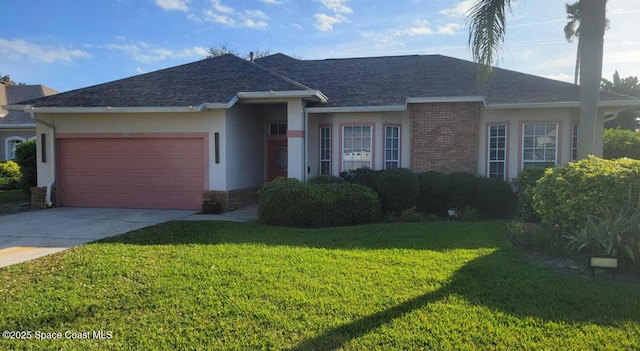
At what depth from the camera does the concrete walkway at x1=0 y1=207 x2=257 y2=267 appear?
24.5ft

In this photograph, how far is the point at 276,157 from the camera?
14.9m

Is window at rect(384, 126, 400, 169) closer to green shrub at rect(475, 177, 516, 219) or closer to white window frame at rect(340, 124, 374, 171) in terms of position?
white window frame at rect(340, 124, 374, 171)

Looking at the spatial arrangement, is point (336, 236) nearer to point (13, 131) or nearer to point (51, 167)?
point (51, 167)

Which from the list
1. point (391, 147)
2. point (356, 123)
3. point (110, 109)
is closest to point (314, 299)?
point (356, 123)

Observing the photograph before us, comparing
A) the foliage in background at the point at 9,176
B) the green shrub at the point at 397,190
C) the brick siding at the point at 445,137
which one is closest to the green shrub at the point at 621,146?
the brick siding at the point at 445,137

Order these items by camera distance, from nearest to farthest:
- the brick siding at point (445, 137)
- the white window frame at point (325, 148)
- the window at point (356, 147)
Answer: the brick siding at point (445, 137) < the window at point (356, 147) < the white window frame at point (325, 148)

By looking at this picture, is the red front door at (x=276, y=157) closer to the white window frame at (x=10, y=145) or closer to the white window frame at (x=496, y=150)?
the white window frame at (x=496, y=150)

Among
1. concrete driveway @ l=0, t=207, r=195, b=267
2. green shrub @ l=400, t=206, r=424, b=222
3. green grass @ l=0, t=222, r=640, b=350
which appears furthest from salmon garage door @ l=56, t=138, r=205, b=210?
green shrub @ l=400, t=206, r=424, b=222

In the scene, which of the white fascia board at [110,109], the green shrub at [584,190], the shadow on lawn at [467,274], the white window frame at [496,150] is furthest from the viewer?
the white window frame at [496,150]

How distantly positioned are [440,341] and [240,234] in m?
5.41

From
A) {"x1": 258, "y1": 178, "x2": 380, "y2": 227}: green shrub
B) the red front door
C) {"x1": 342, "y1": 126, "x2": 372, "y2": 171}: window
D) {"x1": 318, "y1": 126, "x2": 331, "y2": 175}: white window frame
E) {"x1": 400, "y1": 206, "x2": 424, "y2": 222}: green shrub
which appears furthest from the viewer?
the red front door

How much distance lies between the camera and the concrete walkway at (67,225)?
7469mm

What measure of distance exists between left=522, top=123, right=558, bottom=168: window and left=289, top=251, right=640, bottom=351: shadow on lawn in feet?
24.2

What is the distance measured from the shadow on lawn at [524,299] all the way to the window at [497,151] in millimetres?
7263
